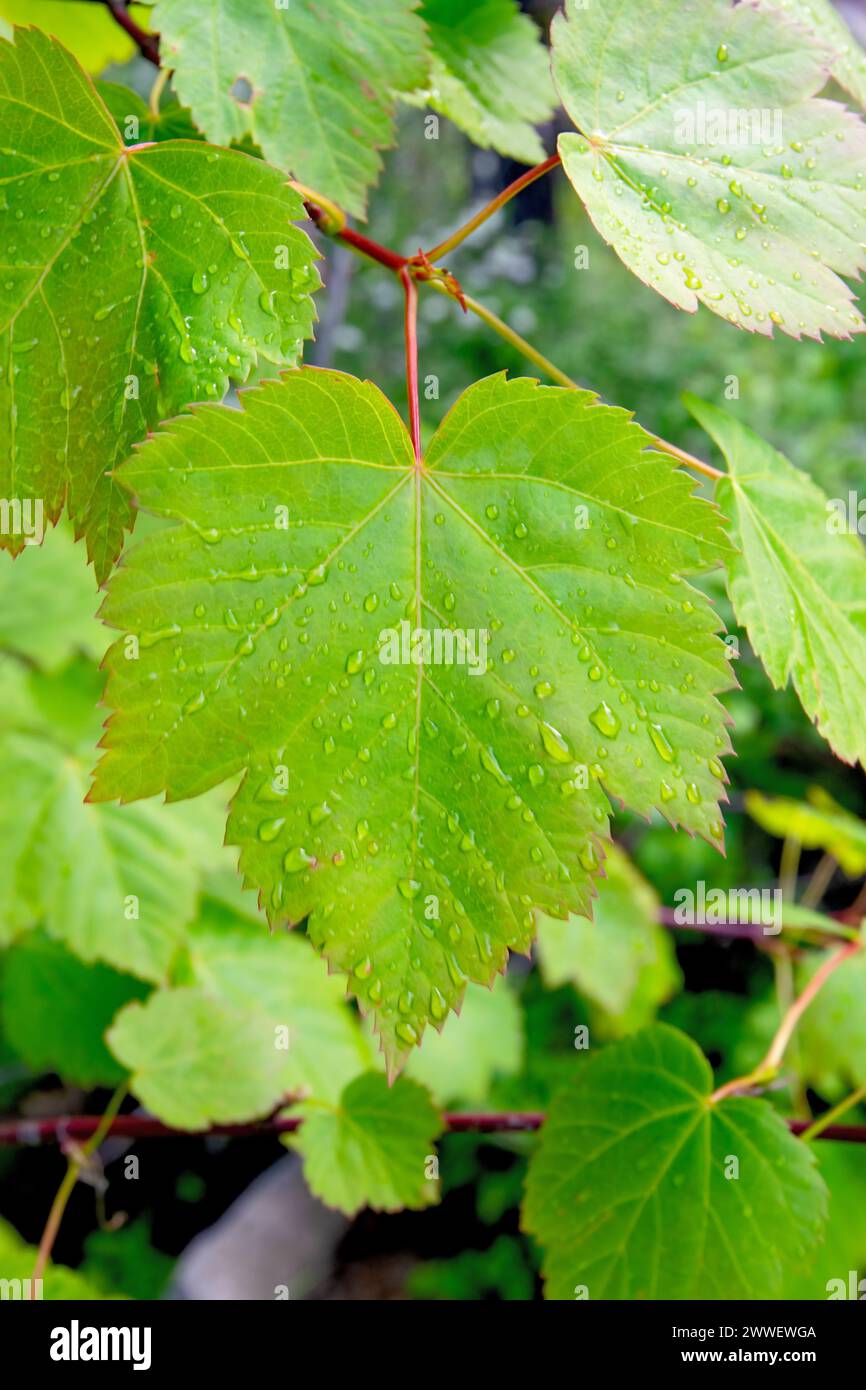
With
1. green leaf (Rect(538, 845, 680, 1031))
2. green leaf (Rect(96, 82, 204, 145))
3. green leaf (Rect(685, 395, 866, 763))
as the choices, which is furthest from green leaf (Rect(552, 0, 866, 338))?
green leaf (Rect(538, 845, 680, 1031))

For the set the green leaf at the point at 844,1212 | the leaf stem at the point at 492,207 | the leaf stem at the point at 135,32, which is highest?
the leaf stem at the point at 135,32

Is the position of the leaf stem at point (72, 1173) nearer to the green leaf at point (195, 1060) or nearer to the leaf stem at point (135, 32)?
the green leaf at point (195, 1060)

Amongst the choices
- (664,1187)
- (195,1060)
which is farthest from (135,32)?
(664,1187)

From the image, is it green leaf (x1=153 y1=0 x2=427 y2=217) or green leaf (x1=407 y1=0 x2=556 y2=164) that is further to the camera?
green leaf (x1=407 y1=0 x2=556 y2=164)

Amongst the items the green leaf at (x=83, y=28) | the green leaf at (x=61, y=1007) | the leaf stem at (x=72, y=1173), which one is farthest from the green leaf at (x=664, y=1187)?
the green leaf at (x=83, y=28)

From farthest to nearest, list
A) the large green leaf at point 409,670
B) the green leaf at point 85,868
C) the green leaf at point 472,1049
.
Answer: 1. the green leaf at point 472,1049
2. the green leaf at point 85,868
3. the large green leaf at point 409,670

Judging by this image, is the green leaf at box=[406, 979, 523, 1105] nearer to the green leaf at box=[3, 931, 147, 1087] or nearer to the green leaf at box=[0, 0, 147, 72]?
the green leaf at box=[3, 931, 147, 1087]
